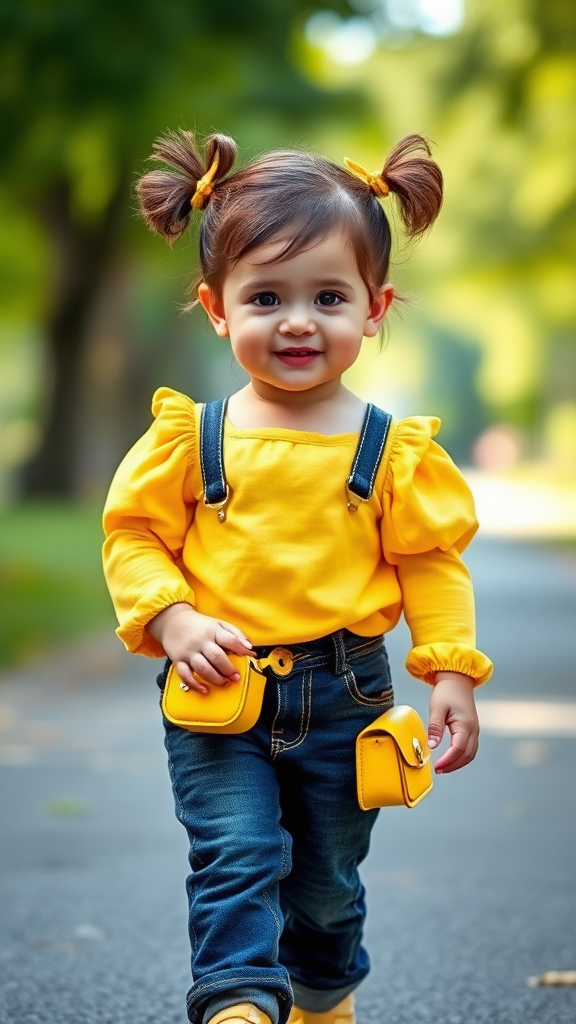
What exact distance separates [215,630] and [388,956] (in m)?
1.66

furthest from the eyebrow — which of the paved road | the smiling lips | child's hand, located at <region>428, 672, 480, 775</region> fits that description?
the paved road

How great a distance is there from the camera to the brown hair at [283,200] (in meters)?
2.96

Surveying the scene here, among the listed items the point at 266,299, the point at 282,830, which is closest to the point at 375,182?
the point at 266,299

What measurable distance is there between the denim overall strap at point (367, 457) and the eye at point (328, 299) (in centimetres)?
21

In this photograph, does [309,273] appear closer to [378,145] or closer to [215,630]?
[215,630]

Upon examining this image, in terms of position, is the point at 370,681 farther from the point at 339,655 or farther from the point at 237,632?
the point at 237,632

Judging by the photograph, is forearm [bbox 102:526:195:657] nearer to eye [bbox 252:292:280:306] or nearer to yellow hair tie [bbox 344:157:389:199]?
eye [bbox 252:292:280:306]

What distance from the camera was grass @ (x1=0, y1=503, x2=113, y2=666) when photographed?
11398mm

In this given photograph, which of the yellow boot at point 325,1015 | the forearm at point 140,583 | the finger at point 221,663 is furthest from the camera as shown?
the yellow boot at point 325,1015

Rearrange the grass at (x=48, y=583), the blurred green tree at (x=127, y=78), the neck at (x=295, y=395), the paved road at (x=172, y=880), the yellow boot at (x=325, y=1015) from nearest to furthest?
1. the neck at (x=295, y=395)
2. the yellow boot at (x=325, y=1015)
3. the paved road at (x=172, y=880)
4. the grass at (x=48, y=583)
5. the blurred green tree at (x=127, y=78)

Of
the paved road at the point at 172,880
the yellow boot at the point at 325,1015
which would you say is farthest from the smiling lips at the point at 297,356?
the paved road at the point at 172,880

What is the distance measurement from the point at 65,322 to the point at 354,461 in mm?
26150

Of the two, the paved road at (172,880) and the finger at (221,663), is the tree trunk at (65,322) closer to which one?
the paved road at (172,880)

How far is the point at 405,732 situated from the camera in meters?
2.96
